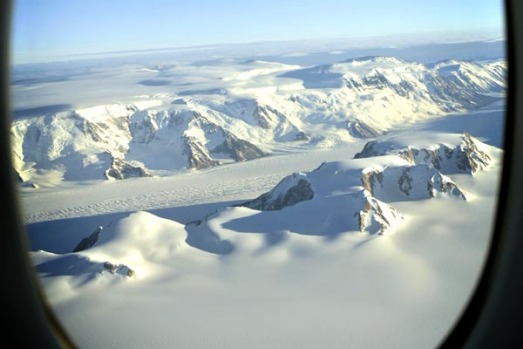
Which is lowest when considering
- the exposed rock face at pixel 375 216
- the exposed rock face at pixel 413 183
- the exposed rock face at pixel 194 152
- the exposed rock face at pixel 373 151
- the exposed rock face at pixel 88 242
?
the exposed rock face at pixel 194 152

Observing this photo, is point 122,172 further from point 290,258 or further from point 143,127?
point 290,258

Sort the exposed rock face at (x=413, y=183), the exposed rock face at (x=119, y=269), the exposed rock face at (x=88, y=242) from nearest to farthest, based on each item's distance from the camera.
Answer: the exposed rock face at (x=119, y=269), the exposed rock face at (x=88, y=242), the exposed rock face at (x=413, y=183)

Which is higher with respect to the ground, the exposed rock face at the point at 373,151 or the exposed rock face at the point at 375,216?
the exposed rock face at the point at 373,151

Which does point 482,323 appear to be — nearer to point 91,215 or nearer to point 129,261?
point 129,261

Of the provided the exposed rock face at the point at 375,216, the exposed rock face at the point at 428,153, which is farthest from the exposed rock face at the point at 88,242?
the exposed rock face at the point at 428,153

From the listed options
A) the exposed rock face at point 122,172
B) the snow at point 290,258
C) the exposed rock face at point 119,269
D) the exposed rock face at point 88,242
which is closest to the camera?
the snow at point 290,258

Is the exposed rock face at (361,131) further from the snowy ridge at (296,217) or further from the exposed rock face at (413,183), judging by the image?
the exposed rock face at (413,183)

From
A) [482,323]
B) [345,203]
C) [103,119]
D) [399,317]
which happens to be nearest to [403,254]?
[399,317]
